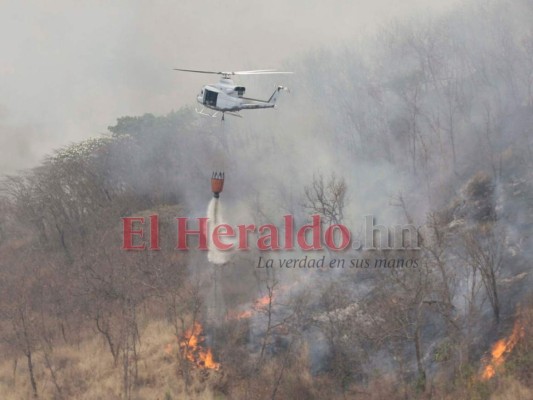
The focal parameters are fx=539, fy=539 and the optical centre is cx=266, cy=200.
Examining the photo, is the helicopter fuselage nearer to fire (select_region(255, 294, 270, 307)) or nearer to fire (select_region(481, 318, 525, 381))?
fire (select_region(255, 294, 270, 307))

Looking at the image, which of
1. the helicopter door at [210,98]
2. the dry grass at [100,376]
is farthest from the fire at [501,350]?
the helicopter door at [210,98]

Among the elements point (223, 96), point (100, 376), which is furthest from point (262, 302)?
point (223, 96)

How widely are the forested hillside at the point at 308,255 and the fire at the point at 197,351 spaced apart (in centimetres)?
14

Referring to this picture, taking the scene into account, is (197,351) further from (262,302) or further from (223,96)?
(223,96)

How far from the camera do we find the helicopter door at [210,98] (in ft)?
96.9

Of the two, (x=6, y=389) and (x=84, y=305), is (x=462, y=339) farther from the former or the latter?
(x=84, y=305)

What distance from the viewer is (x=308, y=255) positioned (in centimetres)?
4100

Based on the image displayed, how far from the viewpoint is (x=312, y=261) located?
40281 mm

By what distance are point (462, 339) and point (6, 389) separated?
2429 centimetres

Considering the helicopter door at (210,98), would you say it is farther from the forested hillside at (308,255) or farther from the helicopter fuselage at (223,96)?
the forested hillside at (308,255)

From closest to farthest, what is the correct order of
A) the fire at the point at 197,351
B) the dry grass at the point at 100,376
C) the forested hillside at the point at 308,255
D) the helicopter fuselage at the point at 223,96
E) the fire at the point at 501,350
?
the fire at the point at 501,350 → the forested hillside at the point at 308,255 → the dry grass at the point at 100,376 → the helicopter fuselage at the point at 223,96 → the fire at the point at 197,351

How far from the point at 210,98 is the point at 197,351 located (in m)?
14.5

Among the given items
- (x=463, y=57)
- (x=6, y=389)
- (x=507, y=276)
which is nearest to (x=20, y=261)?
(x=6, y=389)

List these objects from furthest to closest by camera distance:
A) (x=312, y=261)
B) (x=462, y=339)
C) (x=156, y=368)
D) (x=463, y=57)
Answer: (x=463, y=57) < (x=312, y=261) < (x=156, y=368) < (x=462, y=339)
